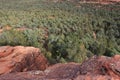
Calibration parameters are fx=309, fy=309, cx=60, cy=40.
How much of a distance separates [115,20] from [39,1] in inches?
1743

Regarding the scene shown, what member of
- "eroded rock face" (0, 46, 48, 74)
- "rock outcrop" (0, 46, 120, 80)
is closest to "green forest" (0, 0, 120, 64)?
"eroded rock face" (0, 46, 48, 74)

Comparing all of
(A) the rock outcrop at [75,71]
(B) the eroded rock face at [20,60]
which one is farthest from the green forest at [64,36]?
(A) the rock outcrop at [75,71]

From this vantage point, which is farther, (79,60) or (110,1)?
(110,1)

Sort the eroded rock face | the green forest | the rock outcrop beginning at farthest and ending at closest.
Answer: the green forest → the eroded rock face → the rock outcrop

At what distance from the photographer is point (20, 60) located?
57.2ft

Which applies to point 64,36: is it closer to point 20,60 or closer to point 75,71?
point 20,60

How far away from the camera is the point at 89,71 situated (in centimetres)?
1114

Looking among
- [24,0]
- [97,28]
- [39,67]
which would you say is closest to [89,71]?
[39,67]

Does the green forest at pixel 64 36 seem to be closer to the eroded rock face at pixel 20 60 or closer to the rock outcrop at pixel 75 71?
the eroded rock face at pixel 20 60

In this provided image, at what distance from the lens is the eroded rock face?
1681cm

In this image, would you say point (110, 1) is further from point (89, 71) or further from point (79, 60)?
point (89, 71)

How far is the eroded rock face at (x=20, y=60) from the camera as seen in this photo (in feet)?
55.2

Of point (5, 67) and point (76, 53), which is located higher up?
point (5, 67)

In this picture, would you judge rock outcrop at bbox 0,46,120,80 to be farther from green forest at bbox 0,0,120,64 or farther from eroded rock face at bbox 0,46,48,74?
green forest at bbox 0,0,120,64
